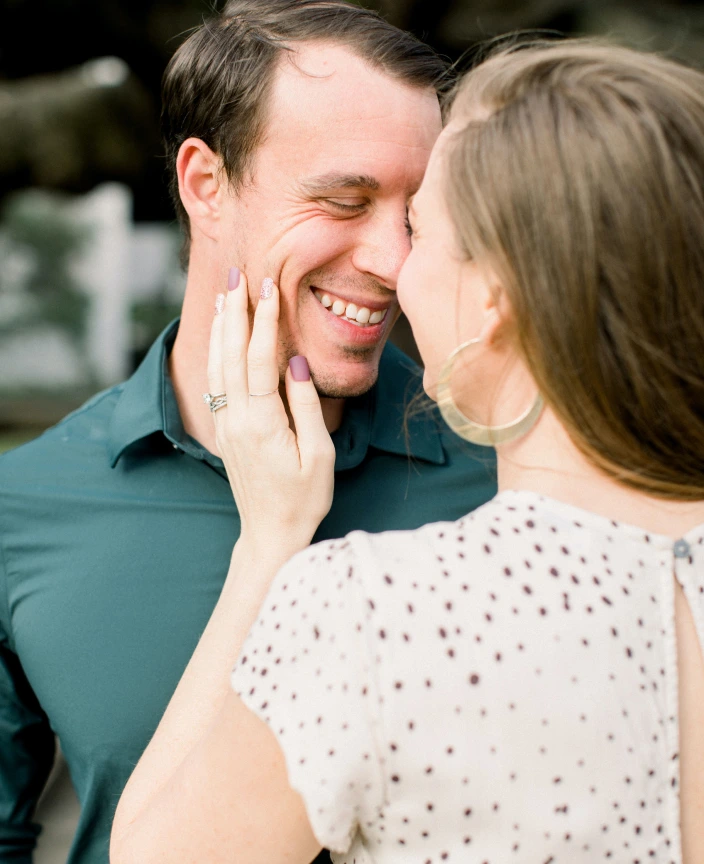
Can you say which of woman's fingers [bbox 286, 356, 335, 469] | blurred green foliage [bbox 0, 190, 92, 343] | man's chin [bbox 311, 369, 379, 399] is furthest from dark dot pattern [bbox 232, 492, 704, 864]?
blurred green foliage [bbox 0, 190, 92, 343]

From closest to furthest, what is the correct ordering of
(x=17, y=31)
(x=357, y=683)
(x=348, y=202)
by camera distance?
(x=357, y=683) → (x=348, y=202) → (x=17, y=31)

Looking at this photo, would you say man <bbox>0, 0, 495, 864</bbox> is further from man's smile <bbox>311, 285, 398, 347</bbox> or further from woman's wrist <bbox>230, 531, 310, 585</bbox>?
woman's wrist <bbox>230, 531, 310, 585</bbox>

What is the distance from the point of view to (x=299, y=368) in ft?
6.62

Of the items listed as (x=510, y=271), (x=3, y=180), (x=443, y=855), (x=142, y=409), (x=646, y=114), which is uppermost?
(x=646, y=114)

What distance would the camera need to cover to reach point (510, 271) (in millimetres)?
1198

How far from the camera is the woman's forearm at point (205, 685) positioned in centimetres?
142

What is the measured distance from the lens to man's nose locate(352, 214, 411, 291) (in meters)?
2.08

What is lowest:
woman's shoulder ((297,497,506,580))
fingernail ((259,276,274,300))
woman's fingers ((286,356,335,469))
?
woman's fingers ((286,356,335,469))

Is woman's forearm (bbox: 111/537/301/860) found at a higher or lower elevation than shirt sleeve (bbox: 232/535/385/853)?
lower

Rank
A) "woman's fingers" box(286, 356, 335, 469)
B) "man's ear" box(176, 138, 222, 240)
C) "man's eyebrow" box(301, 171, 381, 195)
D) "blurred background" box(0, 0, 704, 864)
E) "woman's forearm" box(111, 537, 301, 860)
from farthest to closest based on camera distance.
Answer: "blurred background" box(0, 0, 704, 864) < "man's ear" box(176, 138, 222, 240) < "man's eyebrow" box(301, 171, 381, 195) < "woman's fingers" box(286, 356, 335, 469) < "woman's forearm" box(111, 537, 301, 860)

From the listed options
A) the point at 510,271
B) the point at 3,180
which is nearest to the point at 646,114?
the point at 510,271

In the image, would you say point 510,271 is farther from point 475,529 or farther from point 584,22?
point 584,22

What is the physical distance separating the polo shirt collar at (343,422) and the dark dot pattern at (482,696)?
936mm

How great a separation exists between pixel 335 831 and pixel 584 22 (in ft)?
17.5
